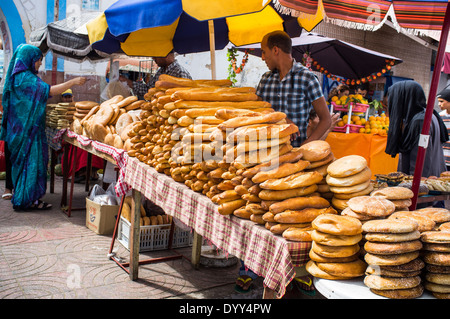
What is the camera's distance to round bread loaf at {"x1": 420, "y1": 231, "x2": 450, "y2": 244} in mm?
1378

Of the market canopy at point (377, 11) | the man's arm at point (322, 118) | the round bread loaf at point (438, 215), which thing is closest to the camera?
the round bread loaf at point (438, 215)

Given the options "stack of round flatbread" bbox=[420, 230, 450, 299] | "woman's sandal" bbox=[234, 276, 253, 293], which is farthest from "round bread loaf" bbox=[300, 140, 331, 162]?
"woman's sandal" bbox=[234, 276, 253, 293]

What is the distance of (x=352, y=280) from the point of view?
149cm

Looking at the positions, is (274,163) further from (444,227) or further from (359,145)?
(359,145)

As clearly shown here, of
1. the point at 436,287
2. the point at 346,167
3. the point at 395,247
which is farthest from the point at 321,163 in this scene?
the point at 436,287

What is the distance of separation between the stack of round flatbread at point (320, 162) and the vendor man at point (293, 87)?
117cm

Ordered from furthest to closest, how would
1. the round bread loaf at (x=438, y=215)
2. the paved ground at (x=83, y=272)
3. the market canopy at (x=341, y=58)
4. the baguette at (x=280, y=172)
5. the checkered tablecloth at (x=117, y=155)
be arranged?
1. the market canopy at (x=341, y=58)
2. the checkered tablecloth at (x=117, y=155)
3. the paved ground at (x=83, y=272)
4. the baguette at (x=280, y=172)
5. the round bread loaf at (x=438, y=215)

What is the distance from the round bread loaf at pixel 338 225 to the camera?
144cm

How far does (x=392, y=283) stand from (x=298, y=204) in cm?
51

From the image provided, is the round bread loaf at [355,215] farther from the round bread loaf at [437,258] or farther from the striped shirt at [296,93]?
the striped shirt at [296,93]

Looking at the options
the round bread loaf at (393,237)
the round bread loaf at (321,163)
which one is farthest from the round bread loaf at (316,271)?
the round bread loaf at (321,163)

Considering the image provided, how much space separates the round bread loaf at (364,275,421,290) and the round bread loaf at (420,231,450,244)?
0.48 ft
